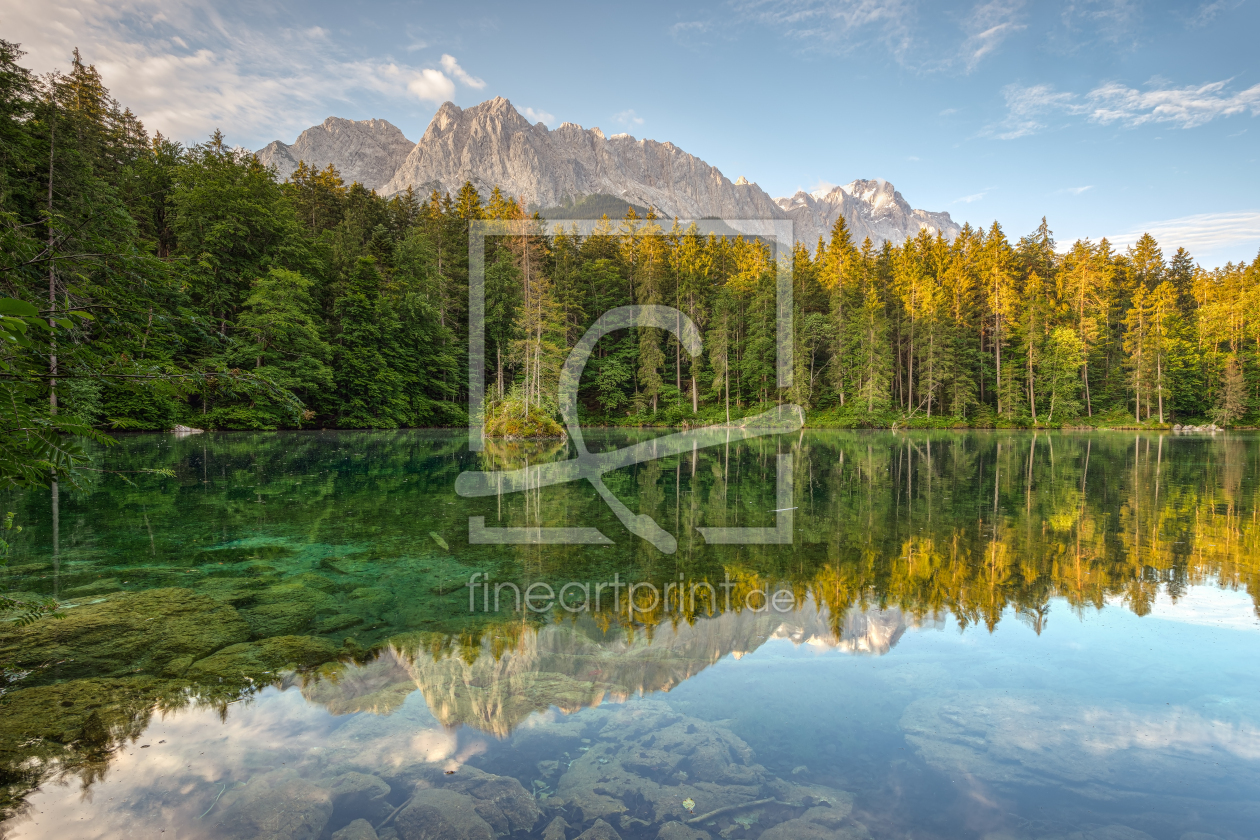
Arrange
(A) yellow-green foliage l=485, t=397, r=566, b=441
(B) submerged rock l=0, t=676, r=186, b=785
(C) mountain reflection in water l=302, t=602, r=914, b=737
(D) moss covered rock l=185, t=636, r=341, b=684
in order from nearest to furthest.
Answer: (B) submerged rock l=0, t=676, r=186, b=785, (C) mountain reflection in water l=302, t=602, r=914, b=737, (D) moss covered rock l=185, t=636, r=341, b=684, (A) yellow-green foliage l=485, t=397, r=566, b=441

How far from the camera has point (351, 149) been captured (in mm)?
150875

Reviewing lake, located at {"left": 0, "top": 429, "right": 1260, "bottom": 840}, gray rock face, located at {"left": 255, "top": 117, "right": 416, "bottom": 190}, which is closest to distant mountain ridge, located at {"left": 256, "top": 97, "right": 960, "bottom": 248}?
gray rock face, located at {"left": 255, "top": 117, "right": 416, "bottom": 190}

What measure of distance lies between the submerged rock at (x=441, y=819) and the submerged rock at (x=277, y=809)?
17.3 inches

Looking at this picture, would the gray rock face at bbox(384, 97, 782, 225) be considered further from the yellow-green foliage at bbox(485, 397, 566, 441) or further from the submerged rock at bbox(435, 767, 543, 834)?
the submerged rock at bbox(435, 767, 543, 834)

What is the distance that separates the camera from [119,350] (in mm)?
3520

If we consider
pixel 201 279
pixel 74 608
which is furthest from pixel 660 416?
pixel 74 608

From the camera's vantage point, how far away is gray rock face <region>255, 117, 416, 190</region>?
149 meters

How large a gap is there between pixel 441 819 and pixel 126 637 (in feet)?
14.4

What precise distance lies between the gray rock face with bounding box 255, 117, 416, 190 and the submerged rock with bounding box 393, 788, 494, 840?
170 m

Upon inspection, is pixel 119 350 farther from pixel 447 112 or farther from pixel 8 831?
pixel 447 112

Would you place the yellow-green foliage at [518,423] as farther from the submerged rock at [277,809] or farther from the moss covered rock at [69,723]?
the submerged rock at [277,809]

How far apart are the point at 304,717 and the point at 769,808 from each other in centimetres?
332

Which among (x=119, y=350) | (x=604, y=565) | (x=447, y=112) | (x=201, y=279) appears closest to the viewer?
(x=119, y=350)

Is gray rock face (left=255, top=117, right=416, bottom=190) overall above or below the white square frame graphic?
above
